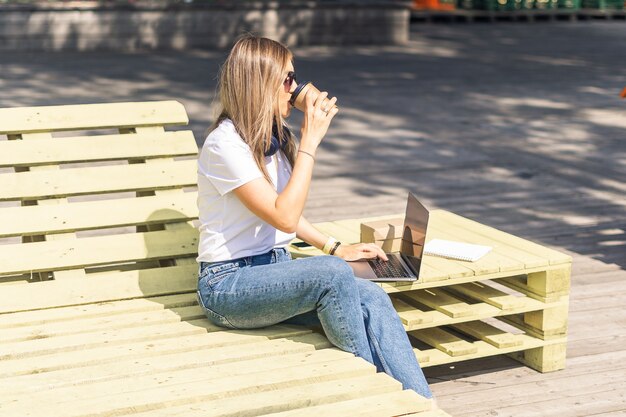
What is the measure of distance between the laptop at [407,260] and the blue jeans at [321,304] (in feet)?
0.81

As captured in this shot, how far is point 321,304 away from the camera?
4.04 meters

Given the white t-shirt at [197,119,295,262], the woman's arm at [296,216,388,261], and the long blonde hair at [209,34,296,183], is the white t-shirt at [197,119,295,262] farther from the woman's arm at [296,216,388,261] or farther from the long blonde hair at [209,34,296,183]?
the woman's arm at [296,216,388,261]

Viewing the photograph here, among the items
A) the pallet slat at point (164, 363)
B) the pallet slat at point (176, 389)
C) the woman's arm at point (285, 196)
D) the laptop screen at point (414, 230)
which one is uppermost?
the woman's arm at point (285, 196)

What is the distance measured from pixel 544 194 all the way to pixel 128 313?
15.9 feet

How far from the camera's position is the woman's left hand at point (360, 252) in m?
4.56

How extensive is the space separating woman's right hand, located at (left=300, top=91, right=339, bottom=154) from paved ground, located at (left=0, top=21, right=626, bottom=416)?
1.33 m

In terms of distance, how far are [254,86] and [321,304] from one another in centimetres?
88

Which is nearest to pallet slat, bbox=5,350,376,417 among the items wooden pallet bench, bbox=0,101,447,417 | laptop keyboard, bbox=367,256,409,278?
wooden pallet bench, bbox=0,101,447,417

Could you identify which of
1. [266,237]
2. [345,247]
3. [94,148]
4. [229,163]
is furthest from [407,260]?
[94,148]

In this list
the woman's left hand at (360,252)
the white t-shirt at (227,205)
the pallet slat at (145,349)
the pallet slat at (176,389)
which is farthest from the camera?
the woman's left hand at (360,252)

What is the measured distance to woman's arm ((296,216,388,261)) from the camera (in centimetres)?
456

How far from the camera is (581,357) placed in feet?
17.0

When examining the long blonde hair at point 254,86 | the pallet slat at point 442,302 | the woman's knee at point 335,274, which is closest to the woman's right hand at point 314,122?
the long blonde hair at point 254,86

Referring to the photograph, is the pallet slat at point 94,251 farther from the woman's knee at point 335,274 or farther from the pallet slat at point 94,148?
the woman's knee at point 335,274
